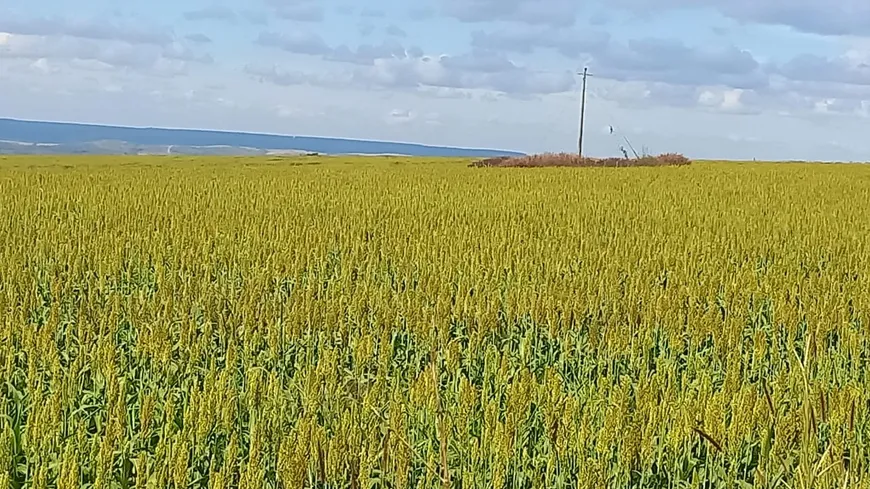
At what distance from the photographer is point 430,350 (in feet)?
13.8

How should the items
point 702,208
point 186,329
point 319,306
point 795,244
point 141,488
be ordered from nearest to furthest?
point 141,488
point 186,329
point 319,306
point 795,244
point 702,208

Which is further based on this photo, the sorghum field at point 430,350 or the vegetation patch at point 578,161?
the vegetation patch at point 578,161

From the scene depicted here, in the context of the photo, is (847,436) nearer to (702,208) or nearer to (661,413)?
(661,413)

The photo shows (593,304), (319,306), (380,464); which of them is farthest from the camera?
(593,304)

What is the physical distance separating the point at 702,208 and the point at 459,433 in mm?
9403

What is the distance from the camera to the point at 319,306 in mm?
4801

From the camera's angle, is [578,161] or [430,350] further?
[578,161]

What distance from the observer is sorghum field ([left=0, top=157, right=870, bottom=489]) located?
269 cm

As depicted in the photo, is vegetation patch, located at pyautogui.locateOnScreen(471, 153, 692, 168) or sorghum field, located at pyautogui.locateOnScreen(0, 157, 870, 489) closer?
sorghum field, located at pyautogui.locateOnScreen(0, 157, 870, 489)

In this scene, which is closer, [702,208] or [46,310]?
[46,310]

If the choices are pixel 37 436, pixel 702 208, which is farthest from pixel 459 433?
pixel 702 208

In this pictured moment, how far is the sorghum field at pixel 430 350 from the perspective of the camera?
2693mm

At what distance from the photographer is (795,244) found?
26.8 feet

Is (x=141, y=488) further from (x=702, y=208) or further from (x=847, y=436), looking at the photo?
(x=702, y=208)
